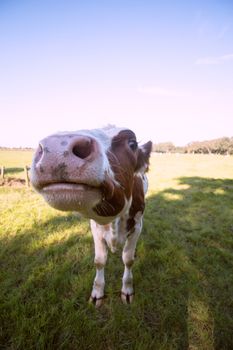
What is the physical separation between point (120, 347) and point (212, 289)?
5.44ft

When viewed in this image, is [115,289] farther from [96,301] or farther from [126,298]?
[96,301]

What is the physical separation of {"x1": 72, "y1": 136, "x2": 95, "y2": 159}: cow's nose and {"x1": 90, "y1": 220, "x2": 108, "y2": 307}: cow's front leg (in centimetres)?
168

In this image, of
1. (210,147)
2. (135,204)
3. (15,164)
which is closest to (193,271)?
(135,204)

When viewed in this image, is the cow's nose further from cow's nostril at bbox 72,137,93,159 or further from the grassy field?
the grassy field

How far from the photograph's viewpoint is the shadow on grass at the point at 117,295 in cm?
238

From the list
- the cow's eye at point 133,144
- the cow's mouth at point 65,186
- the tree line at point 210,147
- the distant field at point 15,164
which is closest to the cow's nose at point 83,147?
the cow's mouth at point 65,186

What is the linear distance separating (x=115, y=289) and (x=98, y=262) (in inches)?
20.6

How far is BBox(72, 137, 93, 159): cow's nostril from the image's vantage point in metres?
1.27

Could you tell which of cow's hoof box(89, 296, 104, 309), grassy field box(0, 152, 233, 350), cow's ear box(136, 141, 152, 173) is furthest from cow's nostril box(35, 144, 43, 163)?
cow's hoof box(89, 296, 104, 309)

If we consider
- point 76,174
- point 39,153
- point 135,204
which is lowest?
point 135,204

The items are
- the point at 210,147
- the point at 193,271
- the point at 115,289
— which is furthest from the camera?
the point at 210,147

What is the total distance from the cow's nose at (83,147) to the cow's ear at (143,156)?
3.42ft

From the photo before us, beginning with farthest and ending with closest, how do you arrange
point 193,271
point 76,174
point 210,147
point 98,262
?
point 210,147
point 193,271
point 98,262
point 76,174

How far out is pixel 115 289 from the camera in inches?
122
